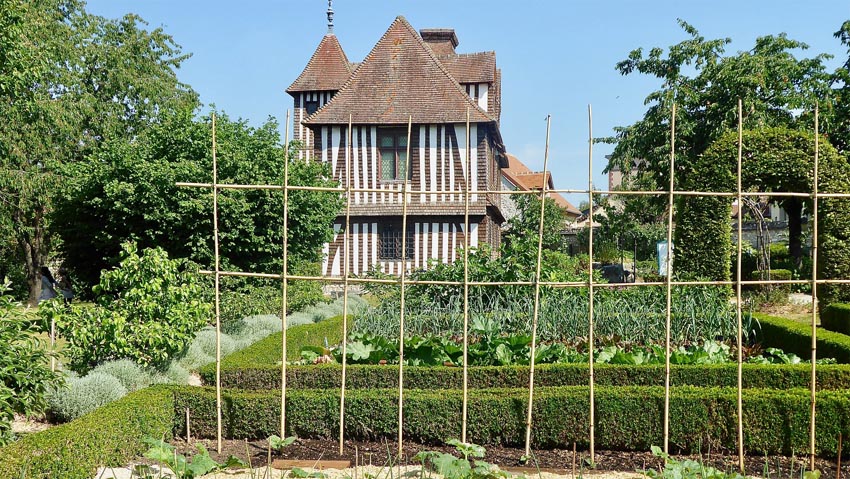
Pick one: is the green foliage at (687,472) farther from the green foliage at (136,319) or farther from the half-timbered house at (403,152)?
the half-timbered house at (403,152)

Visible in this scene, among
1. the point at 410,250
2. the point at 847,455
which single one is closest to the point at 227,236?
the point at 410,250

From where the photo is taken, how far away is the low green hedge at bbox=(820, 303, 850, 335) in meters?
10.7

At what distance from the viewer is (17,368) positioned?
214 inches

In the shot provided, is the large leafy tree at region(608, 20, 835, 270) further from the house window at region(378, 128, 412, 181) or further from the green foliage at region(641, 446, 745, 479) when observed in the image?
the green foliage at region(641, 446, 745, 479)

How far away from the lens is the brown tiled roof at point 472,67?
79.6ft

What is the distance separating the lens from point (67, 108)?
21.5m

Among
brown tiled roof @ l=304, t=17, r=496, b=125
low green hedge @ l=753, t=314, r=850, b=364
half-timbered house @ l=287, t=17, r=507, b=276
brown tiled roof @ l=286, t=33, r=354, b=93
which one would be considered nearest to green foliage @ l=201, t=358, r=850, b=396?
low green hedge @ l=753, t=314, r=850, b=364

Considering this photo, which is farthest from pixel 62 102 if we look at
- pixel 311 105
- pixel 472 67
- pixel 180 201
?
pixel 472 67

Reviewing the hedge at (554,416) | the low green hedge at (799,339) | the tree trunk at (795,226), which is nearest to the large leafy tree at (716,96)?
the tree trunk at (795,226)

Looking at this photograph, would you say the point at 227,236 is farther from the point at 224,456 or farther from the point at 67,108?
the point at 67,108

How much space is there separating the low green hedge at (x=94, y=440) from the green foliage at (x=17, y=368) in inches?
11.9

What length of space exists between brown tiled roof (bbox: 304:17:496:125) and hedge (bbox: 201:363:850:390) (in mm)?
14815

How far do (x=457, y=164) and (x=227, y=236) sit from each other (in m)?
9.31

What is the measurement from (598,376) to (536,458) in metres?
1.29
